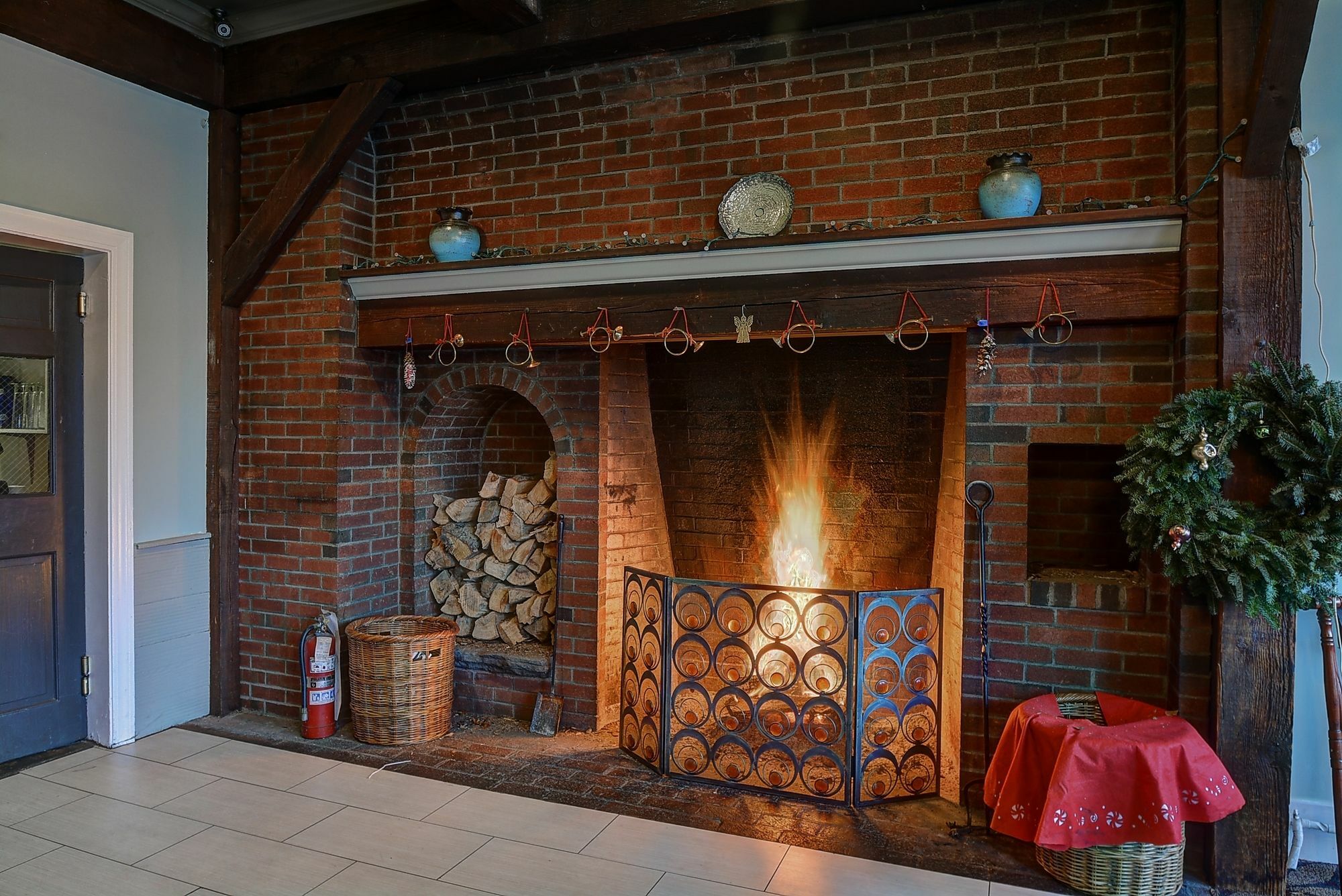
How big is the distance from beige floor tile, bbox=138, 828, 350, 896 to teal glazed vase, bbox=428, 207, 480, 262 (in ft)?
7.74

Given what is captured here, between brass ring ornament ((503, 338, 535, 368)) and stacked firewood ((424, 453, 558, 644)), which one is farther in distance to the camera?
stacked firewood ((424, 453, 558, 644))

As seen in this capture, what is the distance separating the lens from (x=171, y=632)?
154 inches

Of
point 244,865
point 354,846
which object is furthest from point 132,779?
point 354,846

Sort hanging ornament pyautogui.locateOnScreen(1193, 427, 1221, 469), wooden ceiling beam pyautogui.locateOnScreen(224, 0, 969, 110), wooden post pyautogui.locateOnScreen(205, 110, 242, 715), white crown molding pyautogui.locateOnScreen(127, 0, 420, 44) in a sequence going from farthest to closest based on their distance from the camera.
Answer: wooden post pyautogui.locateOnScreen(205, 110, 242, 715), white crown molding pyautogui.locateOnScreen(127, 0, 420, 44), wooden ceiling beam pyautogui.locateOnScreen(224, 0, 969, 110), hanging ornament pyautogui.locateOnScreen(1193, 427, 1221, 469)

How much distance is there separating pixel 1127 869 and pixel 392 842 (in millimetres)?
2324

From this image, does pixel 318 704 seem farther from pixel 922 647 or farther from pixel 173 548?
pixel 922 647

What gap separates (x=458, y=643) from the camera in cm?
416

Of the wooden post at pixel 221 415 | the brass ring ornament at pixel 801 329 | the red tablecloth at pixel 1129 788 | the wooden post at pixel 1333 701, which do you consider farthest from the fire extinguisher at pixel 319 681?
the wooden post at pixel 1333 701

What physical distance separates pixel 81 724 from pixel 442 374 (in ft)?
7.21

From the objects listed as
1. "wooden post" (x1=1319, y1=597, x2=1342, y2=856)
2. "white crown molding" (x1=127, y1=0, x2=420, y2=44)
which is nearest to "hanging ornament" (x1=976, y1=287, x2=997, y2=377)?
"wooden post" (x1=1319, y1=597, x2=1342, y2=856)

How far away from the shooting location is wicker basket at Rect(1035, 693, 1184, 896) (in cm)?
247

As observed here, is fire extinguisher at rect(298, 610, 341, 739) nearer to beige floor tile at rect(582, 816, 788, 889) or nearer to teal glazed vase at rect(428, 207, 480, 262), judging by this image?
beige floor tile at rect(582, 816, 788, 889)

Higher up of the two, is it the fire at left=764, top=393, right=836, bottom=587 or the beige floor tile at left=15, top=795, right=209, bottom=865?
the fire at left=764, top=393, right=836, bottom=587

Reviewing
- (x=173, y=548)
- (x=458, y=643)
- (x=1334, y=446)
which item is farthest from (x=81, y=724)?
(x=1334, y=446)
